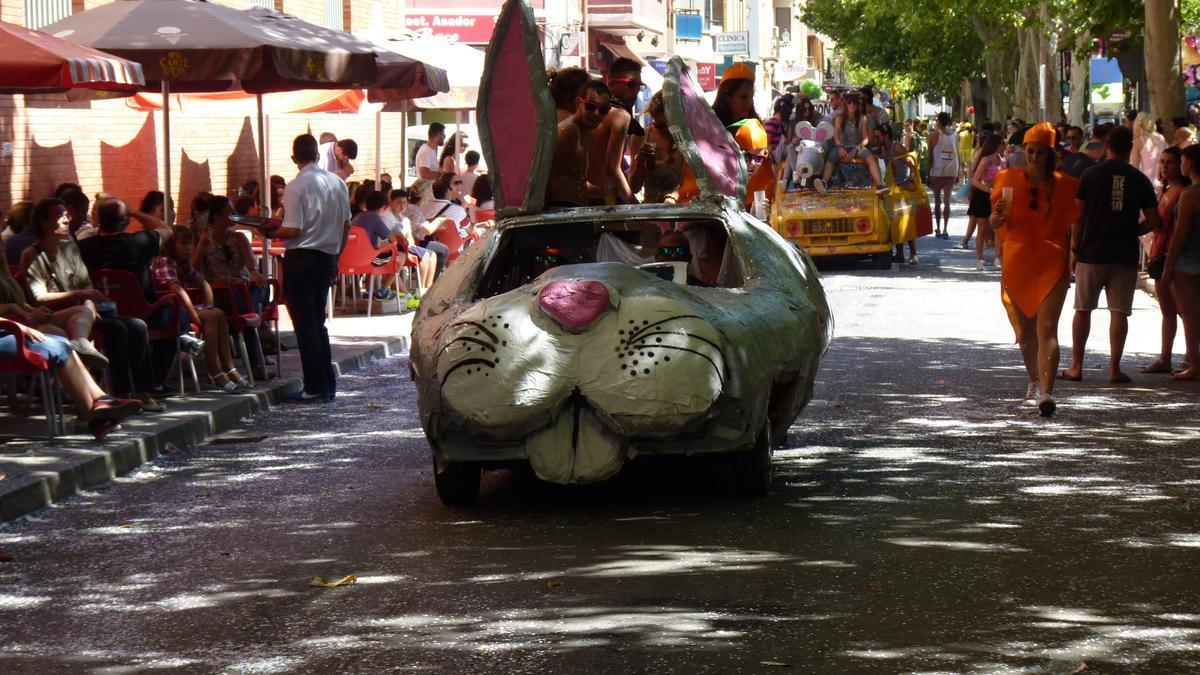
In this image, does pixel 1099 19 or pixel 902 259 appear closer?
pixel 902 259

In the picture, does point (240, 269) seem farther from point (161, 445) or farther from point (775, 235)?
point (775, 235)

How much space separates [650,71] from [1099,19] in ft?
47.8

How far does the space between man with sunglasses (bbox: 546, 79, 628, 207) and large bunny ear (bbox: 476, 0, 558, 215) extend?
53cm

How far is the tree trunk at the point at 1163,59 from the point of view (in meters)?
25.4

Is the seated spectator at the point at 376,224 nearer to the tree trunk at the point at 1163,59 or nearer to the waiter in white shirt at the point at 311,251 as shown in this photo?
the waiter in white shirt at the point at 311,251

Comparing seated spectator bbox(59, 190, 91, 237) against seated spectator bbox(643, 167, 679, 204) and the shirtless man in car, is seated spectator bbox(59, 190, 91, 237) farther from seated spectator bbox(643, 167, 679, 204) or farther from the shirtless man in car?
seated spectator bbox(643, 167, 679, 204)

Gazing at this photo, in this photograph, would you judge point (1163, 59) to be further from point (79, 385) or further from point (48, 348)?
point (48, 348)

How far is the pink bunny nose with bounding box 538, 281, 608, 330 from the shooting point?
865 cm

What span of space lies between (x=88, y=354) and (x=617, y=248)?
10.9 ft

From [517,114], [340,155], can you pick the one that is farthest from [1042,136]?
[340,155]

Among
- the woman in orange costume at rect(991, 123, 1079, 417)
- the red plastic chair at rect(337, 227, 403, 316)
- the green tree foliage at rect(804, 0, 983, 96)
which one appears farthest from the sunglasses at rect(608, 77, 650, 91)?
the green tree foliage at rect(804, 0, 983, 96)

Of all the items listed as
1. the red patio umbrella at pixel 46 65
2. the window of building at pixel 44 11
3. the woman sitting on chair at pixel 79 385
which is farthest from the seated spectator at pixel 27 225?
the window of building at pixel 44 11

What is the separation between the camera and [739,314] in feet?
29.5

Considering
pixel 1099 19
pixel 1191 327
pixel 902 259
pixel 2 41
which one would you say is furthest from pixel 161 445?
pixel 1099 19
